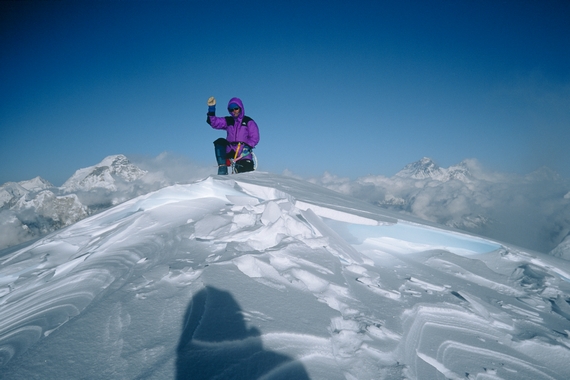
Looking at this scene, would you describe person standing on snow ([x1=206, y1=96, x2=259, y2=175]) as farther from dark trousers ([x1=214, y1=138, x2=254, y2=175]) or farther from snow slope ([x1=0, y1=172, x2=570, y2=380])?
snow slope ([x1=0, y1=172, x2=570, y2=380])

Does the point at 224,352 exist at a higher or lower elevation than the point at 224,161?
lower

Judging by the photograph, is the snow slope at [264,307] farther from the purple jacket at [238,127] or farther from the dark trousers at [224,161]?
the purple jacket at [238,127]

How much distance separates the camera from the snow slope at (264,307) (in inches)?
54.7

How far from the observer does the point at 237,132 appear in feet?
25.8

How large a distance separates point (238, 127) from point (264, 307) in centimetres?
680

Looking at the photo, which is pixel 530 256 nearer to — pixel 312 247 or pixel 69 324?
pixel 312 247

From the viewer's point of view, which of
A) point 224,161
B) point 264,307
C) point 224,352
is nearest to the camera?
point 224,352

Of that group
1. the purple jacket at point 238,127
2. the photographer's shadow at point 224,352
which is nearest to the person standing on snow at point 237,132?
the purple jacket at point 238,127

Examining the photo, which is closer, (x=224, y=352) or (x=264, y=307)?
(x=224, y=352)

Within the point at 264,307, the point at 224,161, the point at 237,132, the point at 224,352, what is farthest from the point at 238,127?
the point at 224,352

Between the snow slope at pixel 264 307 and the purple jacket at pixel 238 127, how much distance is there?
4.46 meters

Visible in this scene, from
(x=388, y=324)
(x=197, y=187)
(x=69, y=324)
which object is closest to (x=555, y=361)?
(x=388, y=324)

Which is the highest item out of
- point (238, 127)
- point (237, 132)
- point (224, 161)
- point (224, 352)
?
point (238, 127)

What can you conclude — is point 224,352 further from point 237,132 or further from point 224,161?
point 224,161
